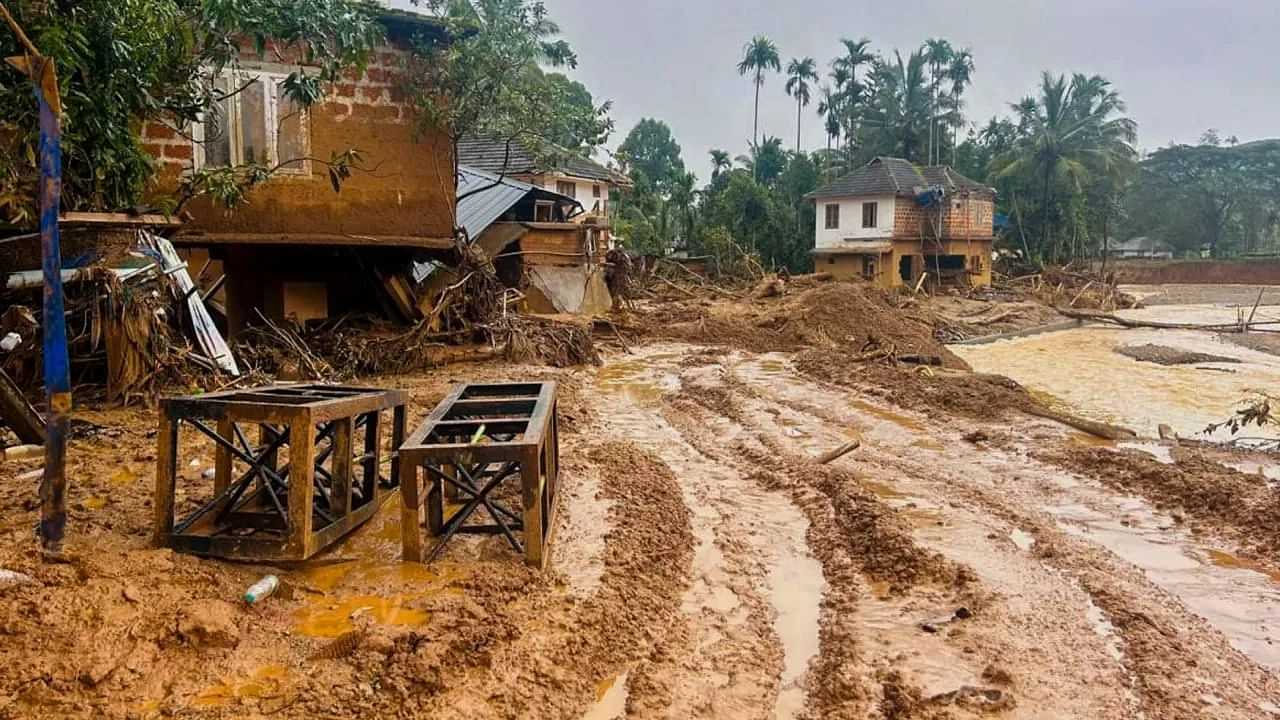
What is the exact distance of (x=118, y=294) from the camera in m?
8.43

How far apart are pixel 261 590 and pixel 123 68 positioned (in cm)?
628

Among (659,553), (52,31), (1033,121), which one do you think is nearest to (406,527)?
(659,553)

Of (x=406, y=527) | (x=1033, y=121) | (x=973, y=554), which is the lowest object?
(x=973, y=554)

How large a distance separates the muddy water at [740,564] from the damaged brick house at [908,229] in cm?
3289

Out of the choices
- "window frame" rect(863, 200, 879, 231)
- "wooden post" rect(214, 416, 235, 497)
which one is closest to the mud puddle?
"wooden post" rect(214, 416, 235, 497)

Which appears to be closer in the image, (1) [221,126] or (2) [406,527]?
(2) [406,527]

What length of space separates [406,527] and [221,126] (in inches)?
355

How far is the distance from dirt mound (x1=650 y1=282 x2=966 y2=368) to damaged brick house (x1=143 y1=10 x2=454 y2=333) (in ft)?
28.5

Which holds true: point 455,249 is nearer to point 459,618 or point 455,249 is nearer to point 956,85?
point 459,618

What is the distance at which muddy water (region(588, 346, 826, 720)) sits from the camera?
4.32 m

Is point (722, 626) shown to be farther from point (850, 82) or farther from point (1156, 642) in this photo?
point (850, 82)

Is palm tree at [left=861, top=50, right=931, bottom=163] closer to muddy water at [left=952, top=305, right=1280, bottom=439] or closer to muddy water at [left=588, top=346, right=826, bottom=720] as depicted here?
muddy water at [left=952, top=305, right=1280, bottom=439]

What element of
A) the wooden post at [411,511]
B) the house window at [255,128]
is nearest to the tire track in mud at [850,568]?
the wooden post at [411,511]

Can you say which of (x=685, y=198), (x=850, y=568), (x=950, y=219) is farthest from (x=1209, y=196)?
(x=850, y=568)
